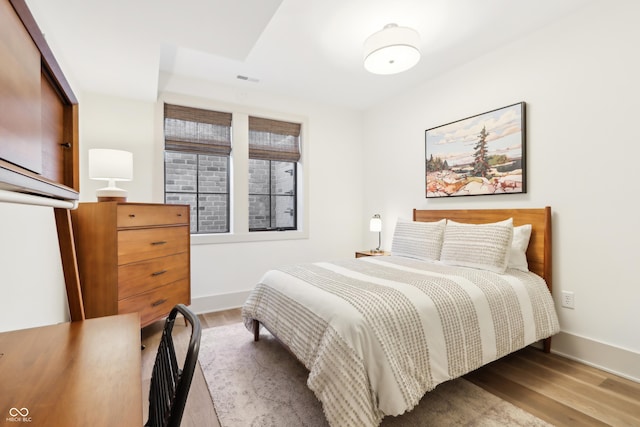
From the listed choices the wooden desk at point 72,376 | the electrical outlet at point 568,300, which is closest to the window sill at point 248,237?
the wooden desk at point 72,376

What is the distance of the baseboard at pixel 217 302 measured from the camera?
3.37m

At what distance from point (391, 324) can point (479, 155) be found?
210 centimetres

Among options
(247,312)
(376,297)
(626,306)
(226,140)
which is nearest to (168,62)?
(226,140)

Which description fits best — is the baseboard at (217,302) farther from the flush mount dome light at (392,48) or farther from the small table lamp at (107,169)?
the flush mount dome light at (392,48)

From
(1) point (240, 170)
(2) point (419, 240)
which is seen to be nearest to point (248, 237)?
(1) point (240, 170)

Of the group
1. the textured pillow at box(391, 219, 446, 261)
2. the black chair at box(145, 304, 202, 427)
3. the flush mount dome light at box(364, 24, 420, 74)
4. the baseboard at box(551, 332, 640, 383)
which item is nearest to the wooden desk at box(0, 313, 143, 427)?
the black chair at box(145, 304, 202, 427)

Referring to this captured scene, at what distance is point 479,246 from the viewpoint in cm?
246

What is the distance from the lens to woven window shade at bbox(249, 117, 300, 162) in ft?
12.3

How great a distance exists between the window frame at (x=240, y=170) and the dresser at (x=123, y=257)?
688 mm

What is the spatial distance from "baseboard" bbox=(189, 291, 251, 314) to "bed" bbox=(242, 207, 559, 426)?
3.32 feet

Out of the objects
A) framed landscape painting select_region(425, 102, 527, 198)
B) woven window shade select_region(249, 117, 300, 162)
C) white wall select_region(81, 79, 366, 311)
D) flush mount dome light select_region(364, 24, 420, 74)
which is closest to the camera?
flush mount dome light select_region(364, 24, 420, 74)

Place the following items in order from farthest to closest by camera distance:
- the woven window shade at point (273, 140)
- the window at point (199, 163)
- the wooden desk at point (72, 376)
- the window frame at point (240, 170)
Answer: the woven window shade at point (273, 140) < the window at point (199, 163) < the window frame at point (240, 170) < the wooden desk at point (72, 376)

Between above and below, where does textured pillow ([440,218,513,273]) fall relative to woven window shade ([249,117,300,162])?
below

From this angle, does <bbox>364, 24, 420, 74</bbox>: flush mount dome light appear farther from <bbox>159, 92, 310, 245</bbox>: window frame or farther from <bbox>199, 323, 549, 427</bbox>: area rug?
<bbox>199, 323, 549, 427</bbox>: area rug
